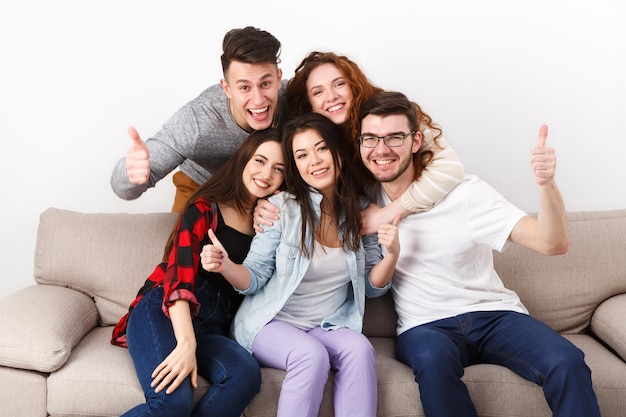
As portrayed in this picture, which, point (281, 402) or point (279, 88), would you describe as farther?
point (279, 88)

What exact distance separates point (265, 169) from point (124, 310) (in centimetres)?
79

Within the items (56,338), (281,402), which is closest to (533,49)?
(281,402)

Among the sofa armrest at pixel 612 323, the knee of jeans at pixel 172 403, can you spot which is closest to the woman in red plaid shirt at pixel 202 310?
the knee of jeans at pixel 172 403

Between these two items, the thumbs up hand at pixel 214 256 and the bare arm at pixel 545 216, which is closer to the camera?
the bare arm at pixel 545 216

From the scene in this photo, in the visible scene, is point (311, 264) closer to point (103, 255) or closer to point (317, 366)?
point (317, 366)

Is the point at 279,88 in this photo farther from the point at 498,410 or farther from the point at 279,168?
the point at 498,410

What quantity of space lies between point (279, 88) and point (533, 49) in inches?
47.7

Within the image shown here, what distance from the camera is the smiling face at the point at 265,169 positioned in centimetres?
246

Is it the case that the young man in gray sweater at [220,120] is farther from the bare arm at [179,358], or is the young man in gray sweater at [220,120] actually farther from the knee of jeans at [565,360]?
the knee of jeans at [565,360]

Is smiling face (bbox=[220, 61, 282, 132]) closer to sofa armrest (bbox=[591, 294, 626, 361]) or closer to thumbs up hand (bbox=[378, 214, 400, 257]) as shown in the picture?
thumbs up hand (bbox=[378, 214, 400, 257])

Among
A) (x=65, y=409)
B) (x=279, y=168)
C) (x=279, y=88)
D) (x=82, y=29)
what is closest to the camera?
(x=65, y=409)

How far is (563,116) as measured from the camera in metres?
3.29

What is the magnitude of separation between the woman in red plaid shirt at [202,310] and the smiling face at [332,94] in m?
0.21

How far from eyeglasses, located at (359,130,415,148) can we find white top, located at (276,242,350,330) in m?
0.35
